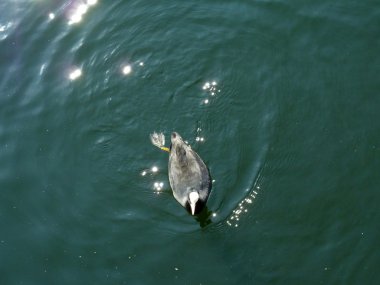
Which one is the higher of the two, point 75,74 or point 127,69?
point 75,74

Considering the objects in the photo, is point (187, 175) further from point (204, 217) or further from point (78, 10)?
point (78, 10)

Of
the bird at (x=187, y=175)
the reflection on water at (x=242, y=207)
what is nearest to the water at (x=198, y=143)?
the reflection on water at (x=242, y=207)

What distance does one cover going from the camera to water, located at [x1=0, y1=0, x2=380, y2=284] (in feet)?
34.0

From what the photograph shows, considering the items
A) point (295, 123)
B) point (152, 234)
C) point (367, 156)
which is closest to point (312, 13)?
point (295, 123)

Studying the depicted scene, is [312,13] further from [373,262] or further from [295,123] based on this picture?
[373,262]

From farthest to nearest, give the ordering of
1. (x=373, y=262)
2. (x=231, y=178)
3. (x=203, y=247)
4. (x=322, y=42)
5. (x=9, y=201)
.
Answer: (x=322, y=42) → (x=9, y=201) → (x=231, y=178) → (x=203, y=247) → (x=373, y=262)

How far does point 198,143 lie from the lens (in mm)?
12062

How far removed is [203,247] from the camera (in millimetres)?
10523

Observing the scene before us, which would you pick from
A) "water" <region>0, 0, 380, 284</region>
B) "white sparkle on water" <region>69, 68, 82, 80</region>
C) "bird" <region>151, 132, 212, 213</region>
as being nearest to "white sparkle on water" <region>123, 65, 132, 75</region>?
"water" <region>0, 0, 380, 284</region>

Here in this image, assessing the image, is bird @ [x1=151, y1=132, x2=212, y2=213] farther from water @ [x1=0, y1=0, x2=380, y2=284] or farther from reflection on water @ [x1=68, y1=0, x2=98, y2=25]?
reflection on water @ [x1=68, y1=0, x2=98, y2=25]

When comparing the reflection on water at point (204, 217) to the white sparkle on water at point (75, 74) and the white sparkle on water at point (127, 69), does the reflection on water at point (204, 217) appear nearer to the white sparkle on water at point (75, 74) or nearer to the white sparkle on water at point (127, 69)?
the white sparkle on water at point (127, 69)

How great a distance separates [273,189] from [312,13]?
537cm

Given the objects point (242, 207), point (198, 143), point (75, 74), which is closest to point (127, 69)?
point (75, 74)

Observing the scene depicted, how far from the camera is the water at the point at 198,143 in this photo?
1038 centimetres
